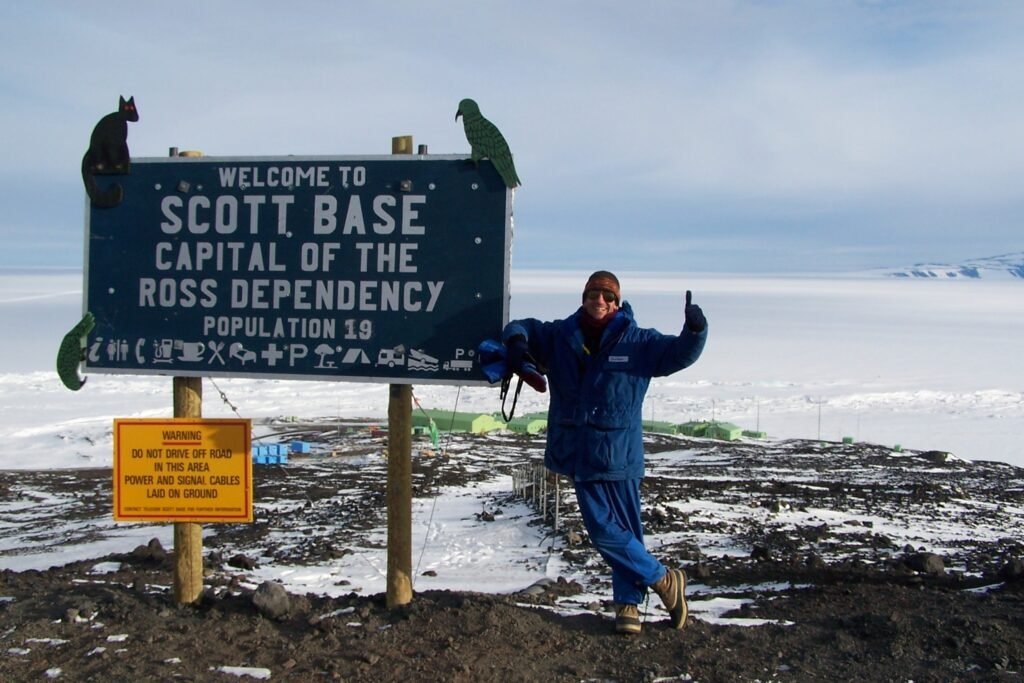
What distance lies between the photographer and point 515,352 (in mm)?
3979

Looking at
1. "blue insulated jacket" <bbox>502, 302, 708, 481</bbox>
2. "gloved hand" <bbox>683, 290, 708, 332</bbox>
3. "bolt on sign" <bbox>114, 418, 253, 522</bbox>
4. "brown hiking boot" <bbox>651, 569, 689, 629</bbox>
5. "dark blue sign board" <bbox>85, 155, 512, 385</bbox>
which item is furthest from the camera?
"bolt on sign" <bbox>114, 418, 253, 522</bbox>

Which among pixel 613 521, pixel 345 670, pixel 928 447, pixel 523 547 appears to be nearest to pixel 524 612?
pixel 613 521

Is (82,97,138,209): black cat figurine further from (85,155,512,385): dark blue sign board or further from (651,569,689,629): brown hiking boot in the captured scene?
(651,569,689,629): brown hiking boot

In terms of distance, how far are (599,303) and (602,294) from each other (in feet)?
0.14

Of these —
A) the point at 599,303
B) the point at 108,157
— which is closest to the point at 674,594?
the point at 599,303

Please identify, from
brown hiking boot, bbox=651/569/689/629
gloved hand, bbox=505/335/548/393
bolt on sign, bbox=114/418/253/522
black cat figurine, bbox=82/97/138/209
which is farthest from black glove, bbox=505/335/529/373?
black cat figurine, bbox=82/97/138/209

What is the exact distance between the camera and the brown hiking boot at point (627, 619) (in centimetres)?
398

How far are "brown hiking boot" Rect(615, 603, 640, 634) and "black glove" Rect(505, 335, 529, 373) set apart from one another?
1.21m

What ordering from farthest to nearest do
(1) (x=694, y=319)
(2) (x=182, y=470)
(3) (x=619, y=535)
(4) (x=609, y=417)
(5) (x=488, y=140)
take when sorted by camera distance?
(2) (x=182, y=470) → (5) (x=488, y=140) → (3) (x=619, y=535) → (4) (x=609, y=417) → (1) (x=694, y=319)

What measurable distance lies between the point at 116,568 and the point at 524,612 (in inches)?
136

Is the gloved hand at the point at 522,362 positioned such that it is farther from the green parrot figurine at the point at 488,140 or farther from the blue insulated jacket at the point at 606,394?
the green parrot figurine at the point at 488,140

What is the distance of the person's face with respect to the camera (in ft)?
13.1

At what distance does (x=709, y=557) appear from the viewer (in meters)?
6.94

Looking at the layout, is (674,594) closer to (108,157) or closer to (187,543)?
(187,543)
